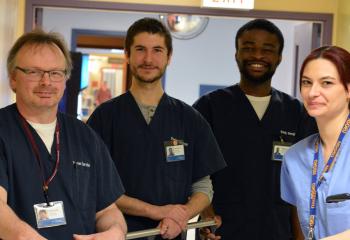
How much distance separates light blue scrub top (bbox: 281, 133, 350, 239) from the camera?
1780 mm

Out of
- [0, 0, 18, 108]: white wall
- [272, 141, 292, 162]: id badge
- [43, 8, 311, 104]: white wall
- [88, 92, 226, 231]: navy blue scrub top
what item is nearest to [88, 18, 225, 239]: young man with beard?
[88, 92, 226, 231]: navy blue scrub top

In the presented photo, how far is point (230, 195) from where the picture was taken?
2695 millimetres

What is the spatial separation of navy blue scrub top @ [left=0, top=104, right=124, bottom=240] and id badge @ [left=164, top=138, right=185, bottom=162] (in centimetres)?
40

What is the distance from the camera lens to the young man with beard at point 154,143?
93.0 inches

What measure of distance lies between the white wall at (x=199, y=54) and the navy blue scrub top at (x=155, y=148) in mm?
3938

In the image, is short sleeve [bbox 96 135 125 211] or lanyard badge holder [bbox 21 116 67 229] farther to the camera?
short sleeve [bbox 96 135 125 211]

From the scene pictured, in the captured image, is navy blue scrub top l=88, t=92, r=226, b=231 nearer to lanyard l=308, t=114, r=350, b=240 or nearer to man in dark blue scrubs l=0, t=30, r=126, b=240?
man in dark blue scrubs l=0, t=30, r=126, b=240

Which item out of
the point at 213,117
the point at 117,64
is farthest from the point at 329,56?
the point at 117,64

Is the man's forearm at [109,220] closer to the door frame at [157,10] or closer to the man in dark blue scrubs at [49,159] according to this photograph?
the man in dark blue scrubs at [49,159]

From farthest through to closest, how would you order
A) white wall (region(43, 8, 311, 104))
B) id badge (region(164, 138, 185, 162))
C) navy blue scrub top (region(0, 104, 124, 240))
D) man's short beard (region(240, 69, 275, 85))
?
white wall (region(43, 8, 311, 104))
man's short beard (region(240, 69, 275, 85))
id badge (region(164, 138, 185, 162))
navy blue scrub top (region(0, 104, 124, 240))

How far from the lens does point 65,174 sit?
185 cm

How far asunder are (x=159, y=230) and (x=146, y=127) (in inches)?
18.3

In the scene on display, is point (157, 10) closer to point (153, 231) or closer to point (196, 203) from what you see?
point (196, 203)

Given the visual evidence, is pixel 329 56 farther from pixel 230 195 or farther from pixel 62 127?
pixel 230 195
